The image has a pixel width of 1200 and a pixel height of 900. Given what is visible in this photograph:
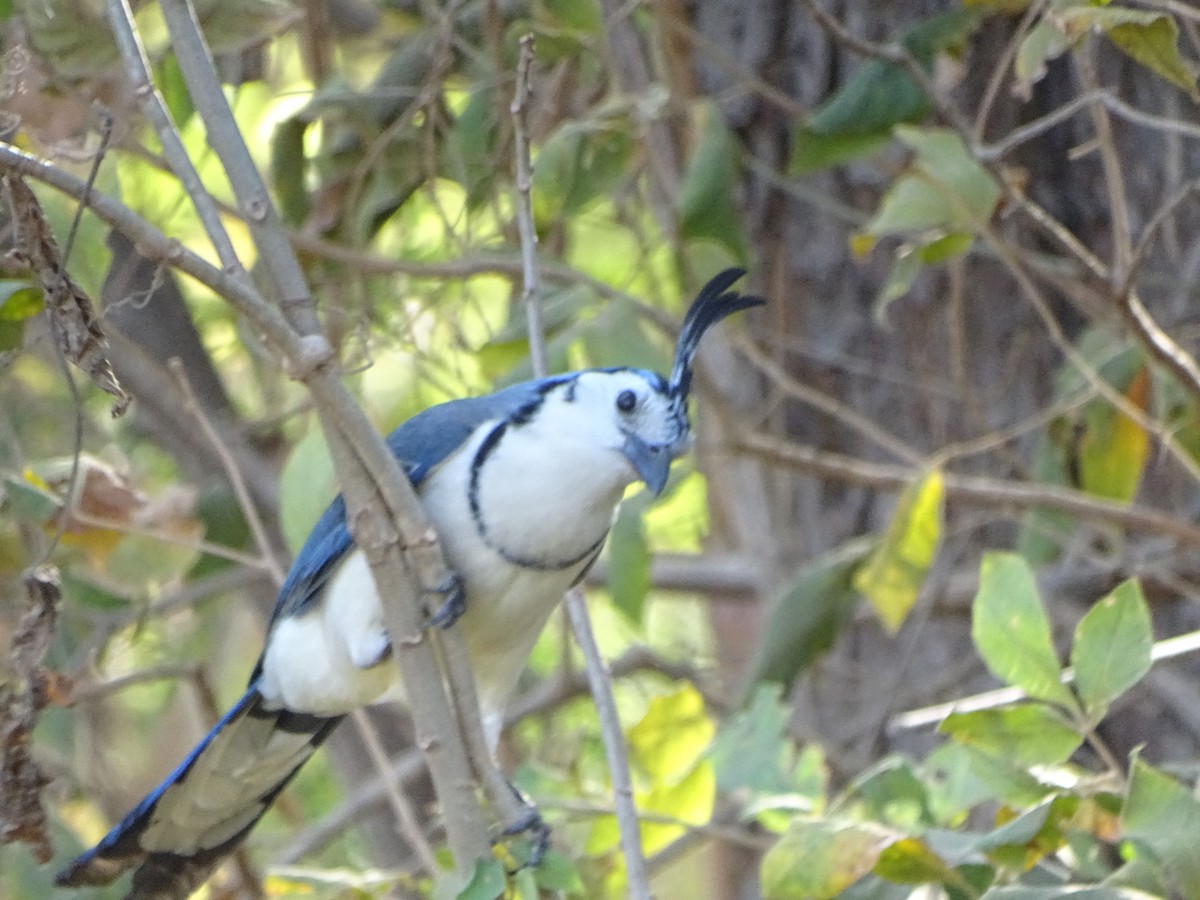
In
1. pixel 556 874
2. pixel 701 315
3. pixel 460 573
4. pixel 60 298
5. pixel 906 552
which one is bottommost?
pixel 906 552

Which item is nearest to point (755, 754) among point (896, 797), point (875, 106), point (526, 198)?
point (896, 797)

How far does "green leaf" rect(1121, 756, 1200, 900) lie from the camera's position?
1.60 m

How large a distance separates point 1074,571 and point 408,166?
1.49 meters

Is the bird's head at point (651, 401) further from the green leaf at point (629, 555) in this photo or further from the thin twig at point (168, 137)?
the thin twig at point (168, 137)

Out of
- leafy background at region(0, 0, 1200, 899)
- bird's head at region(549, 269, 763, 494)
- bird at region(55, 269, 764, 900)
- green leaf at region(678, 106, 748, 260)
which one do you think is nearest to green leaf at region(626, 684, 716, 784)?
leafy background at region(0, 0, 1200, 899)

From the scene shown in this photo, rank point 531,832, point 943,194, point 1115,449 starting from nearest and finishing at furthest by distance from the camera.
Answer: point 531,832 → point 943,194 → point 1115,449

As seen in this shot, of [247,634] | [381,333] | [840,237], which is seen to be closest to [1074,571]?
[840,237]

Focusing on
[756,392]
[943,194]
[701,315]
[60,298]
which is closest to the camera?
[60,298]

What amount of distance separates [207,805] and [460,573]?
59 centimetres

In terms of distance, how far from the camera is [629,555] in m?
2.52

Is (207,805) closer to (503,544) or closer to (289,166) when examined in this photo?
(503,544)

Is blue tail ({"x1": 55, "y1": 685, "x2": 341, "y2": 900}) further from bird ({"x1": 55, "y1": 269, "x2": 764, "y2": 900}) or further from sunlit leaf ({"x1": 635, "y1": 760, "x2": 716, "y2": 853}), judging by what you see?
sunlit leaf ({"x1": 635, "y1": 760, "x2": 716, "y2": 853})

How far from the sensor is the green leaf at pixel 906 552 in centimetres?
241

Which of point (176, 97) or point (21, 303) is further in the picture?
point (176, 97)
